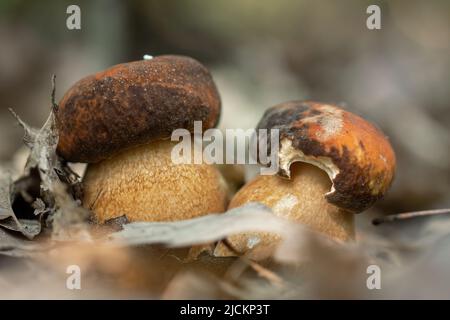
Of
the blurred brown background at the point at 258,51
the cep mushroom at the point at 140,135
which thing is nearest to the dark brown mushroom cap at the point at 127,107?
the cep mushroom at the point at 140,135

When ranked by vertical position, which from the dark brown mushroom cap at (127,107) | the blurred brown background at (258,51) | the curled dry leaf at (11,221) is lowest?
the curled dry leaf at (11,221)

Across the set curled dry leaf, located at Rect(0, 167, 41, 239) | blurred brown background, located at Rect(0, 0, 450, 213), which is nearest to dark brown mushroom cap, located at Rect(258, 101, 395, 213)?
curled dry leaf, located at Rect(0, 167, 41, 239)

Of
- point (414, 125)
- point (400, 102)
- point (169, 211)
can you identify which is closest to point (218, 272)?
point (169, 211)

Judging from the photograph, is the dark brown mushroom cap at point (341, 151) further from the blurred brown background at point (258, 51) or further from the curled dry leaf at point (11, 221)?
the blurred brown background at point (258, 51)

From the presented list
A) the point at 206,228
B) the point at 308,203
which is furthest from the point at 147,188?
the point at 206,228
